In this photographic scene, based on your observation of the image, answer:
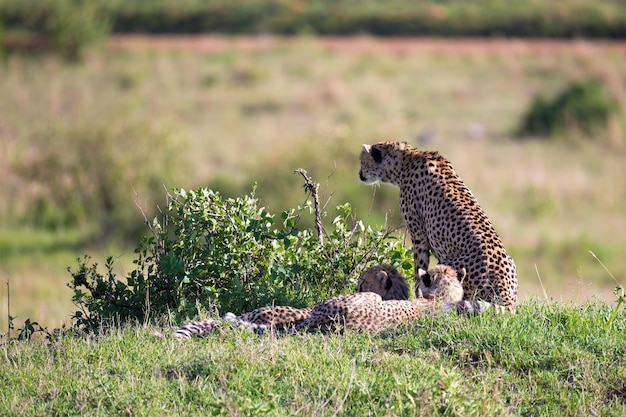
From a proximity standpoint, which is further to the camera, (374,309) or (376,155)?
(376,155)

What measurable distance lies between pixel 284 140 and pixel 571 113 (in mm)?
6974

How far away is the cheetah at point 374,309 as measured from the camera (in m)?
6.02

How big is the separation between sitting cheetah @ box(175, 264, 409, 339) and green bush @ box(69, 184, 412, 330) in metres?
0.34

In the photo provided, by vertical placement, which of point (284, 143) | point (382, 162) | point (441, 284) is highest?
point (284, 143)

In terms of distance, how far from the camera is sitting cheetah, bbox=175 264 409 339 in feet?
20.0

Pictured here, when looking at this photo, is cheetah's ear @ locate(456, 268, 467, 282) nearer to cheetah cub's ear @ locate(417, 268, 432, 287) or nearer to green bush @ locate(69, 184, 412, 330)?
cheetah cub's ear @ locate(417, 268, 432, 287)

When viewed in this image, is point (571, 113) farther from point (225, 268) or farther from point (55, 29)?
point (225, 268)

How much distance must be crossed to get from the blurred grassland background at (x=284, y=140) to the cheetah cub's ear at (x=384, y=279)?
475cm

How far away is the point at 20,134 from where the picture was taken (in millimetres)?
20750

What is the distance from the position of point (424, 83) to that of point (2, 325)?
52.1 feet

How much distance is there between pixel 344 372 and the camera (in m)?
5.26

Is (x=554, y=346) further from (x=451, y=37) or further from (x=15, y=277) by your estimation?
(x=451, y=37)

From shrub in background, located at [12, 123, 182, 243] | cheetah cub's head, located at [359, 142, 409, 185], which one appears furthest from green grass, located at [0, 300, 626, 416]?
shrub in background, located at [12, 123, 182, 243]

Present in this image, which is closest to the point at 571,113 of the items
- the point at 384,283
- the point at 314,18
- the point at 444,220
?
the point at 444,220
